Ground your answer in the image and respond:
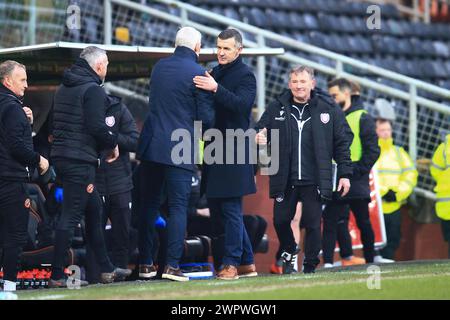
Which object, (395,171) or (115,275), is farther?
(395,171)

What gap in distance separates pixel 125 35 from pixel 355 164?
3.74 metres

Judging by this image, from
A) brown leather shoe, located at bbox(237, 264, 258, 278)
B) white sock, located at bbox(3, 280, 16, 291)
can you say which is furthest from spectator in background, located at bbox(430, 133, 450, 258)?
white sock, located at bbox(3, 280, 16, 291)

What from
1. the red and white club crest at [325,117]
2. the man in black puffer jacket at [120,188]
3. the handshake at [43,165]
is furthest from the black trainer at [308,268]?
the handshake at [43,165]

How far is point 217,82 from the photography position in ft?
35.6

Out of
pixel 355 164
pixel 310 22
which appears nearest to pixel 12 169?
pixel 355 164

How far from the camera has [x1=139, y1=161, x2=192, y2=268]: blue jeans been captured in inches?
410

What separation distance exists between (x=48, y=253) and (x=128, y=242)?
70 centimetres

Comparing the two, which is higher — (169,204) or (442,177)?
(442,177)

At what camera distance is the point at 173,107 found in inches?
412

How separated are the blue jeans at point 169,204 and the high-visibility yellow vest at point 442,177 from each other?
3.92m

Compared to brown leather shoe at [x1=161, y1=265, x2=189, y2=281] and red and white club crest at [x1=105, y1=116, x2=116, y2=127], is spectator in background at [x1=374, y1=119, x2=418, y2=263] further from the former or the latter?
red and white club crest at [x1=105, y1=116, x2=116, y2=127]

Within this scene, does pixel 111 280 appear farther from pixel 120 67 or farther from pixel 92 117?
pixel 120 67

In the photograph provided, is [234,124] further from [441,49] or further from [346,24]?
[441,49]
